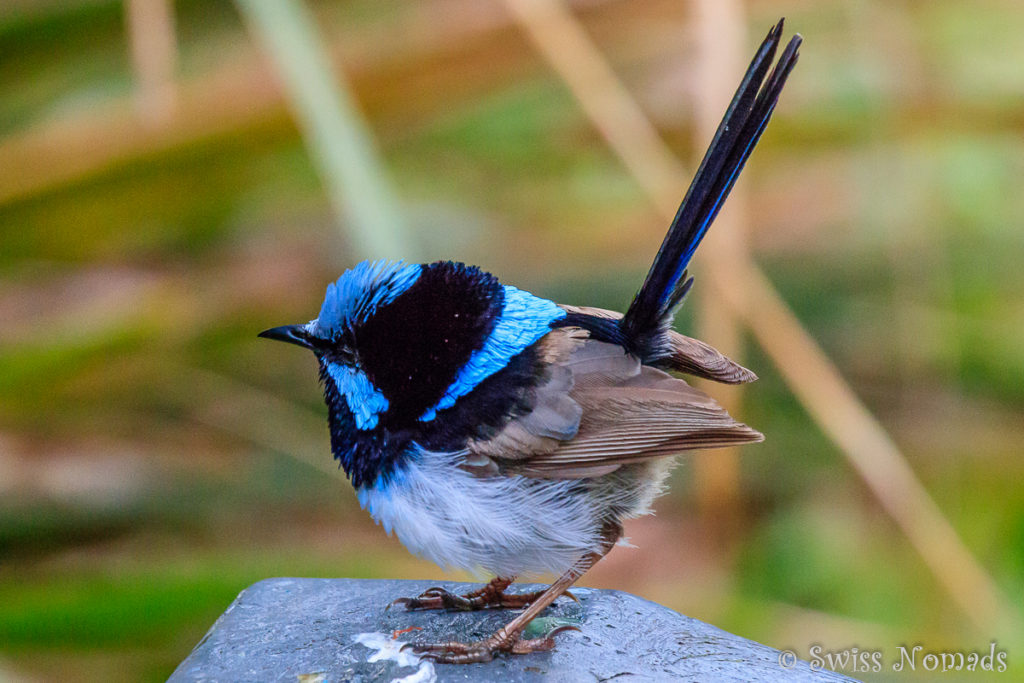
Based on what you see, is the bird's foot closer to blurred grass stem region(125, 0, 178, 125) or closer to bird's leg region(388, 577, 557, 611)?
bird's leg region(388, 577, 557, 611)

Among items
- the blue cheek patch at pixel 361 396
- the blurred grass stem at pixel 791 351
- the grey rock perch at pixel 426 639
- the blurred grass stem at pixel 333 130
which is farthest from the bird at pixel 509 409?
the blurred grass stem at pixel 791 351

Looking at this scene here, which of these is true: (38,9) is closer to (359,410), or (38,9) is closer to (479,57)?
(479,57)

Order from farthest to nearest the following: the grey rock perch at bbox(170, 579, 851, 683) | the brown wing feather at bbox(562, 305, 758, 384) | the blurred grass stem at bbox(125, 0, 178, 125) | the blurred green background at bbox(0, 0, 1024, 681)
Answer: the blurred green background at bbox(0, 0, 1024, 681) → the blurred grass stem at bbox(125, 0, 178, 125) → the brown wing feather at bbox(562, 305, 758, 384) → the grey rock perch at bbox(170, 579, 851, 683)

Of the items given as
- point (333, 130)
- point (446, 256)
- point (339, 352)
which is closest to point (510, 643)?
point (339, 352)

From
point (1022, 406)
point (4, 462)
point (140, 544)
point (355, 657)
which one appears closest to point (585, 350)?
point (355, 657)

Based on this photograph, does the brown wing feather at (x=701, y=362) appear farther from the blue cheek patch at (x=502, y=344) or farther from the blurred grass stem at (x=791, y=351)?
the blurred grass stem at (x=791, y=351)

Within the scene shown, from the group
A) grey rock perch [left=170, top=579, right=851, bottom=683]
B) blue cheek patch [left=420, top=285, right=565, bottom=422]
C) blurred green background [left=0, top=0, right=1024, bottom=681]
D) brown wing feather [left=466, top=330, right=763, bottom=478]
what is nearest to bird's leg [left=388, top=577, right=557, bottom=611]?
grey rock perch [left=170, top=579, right=851, bottom=683]
